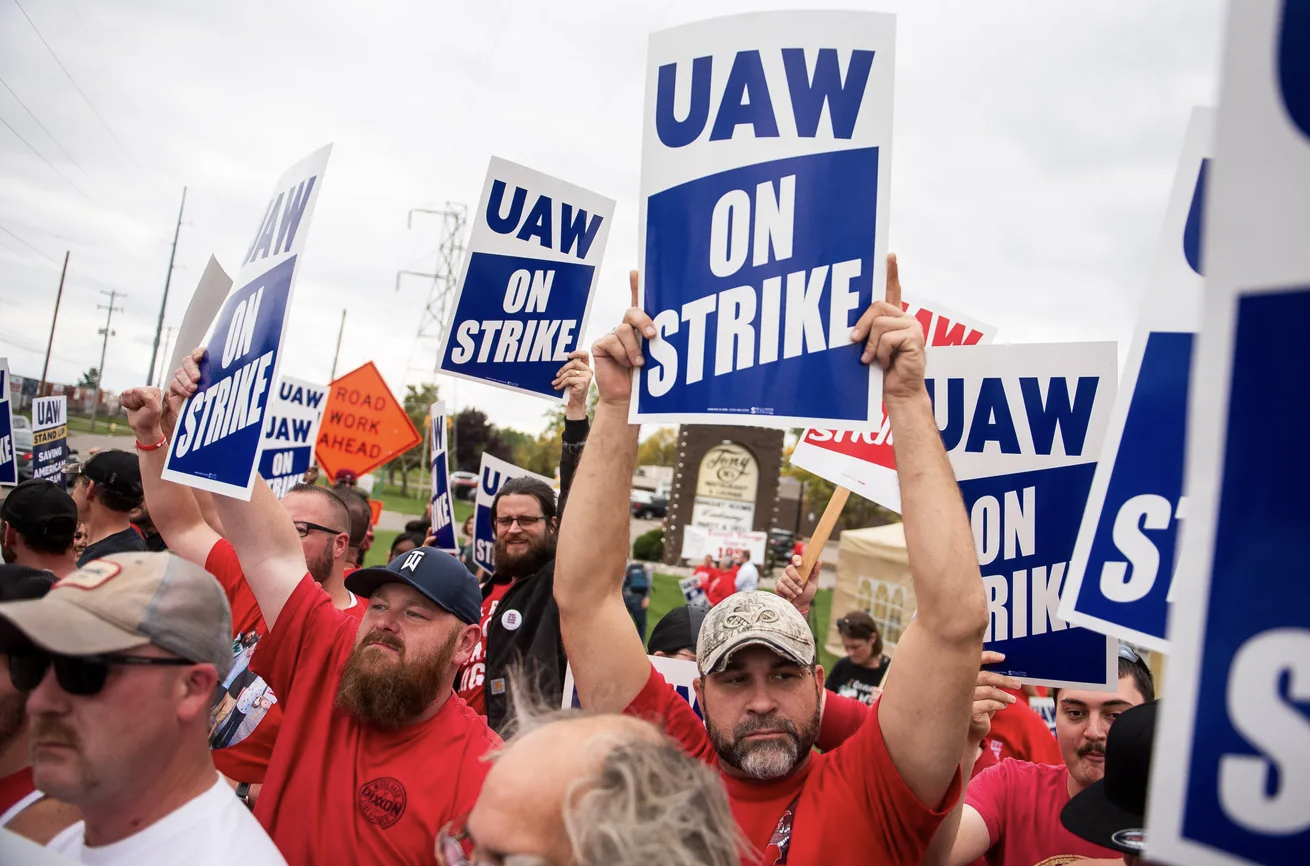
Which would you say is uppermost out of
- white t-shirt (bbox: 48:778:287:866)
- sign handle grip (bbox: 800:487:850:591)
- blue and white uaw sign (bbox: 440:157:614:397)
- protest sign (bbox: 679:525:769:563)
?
blue and white uaw sign (bbox: 440:157:614:397)

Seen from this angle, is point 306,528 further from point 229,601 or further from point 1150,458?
point 1150,458

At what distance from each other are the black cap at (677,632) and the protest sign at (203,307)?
2.38 m

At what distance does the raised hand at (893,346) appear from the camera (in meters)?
2.17

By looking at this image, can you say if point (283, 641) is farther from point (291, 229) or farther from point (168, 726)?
point (291, 229)

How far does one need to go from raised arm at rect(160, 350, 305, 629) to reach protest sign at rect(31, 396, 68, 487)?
268 inches

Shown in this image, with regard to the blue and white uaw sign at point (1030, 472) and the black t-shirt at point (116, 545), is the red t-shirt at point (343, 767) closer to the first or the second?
the blue and white uaw sign at point (1030, 472)

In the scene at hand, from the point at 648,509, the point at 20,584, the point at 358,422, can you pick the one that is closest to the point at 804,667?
the point at 20,584

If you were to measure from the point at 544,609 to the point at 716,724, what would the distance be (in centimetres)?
175

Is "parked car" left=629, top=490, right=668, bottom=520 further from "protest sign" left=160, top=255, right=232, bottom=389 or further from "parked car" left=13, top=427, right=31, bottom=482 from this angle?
"protest sign" left=160, top=255, right=232, bottom=389

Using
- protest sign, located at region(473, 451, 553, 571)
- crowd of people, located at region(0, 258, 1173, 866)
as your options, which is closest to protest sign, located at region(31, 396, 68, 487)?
protest sign, located at region(473, 451, 553, 571)

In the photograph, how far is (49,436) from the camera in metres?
8.98

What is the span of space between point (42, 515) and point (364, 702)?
2849mm

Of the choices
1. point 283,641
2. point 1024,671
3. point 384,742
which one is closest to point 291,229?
point 283,641

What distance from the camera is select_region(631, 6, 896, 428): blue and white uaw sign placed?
2.26 m
